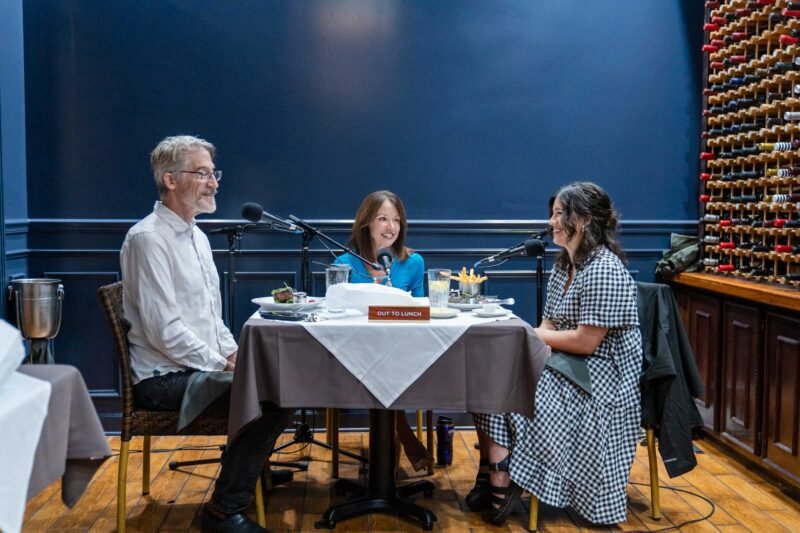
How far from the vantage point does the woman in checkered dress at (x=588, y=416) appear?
298 centimetres

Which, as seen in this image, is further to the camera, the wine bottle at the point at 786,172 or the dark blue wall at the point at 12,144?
the dark blue wall at the point at 12,144

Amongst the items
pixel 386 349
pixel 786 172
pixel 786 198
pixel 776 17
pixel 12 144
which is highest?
pixel 776 17

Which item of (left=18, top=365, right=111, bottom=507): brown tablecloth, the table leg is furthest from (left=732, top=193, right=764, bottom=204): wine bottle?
(left=18, top=365, right=111, bottom=507): brown tablecloth

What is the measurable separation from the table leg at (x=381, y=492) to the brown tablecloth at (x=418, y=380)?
0.42m

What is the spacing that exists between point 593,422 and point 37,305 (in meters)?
2.61

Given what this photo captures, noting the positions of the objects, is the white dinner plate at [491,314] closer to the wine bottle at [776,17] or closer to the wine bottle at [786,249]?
the wine bottle at [786,249]

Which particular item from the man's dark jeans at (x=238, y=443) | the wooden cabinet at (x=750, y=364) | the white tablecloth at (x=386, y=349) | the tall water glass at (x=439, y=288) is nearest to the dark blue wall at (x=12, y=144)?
the man's dark jeans at (x=238, y=443)

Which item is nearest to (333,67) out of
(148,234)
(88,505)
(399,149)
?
(399,149)

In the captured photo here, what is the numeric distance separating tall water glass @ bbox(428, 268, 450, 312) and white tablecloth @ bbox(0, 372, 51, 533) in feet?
5.53

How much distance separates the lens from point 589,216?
3.11 m

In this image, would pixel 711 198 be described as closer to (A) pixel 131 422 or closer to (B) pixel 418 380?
(B) pixel 418 380

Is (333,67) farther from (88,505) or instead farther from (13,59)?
(88,505)

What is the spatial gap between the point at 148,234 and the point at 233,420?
0.76 m

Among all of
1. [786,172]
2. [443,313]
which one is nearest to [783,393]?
[786,172]
